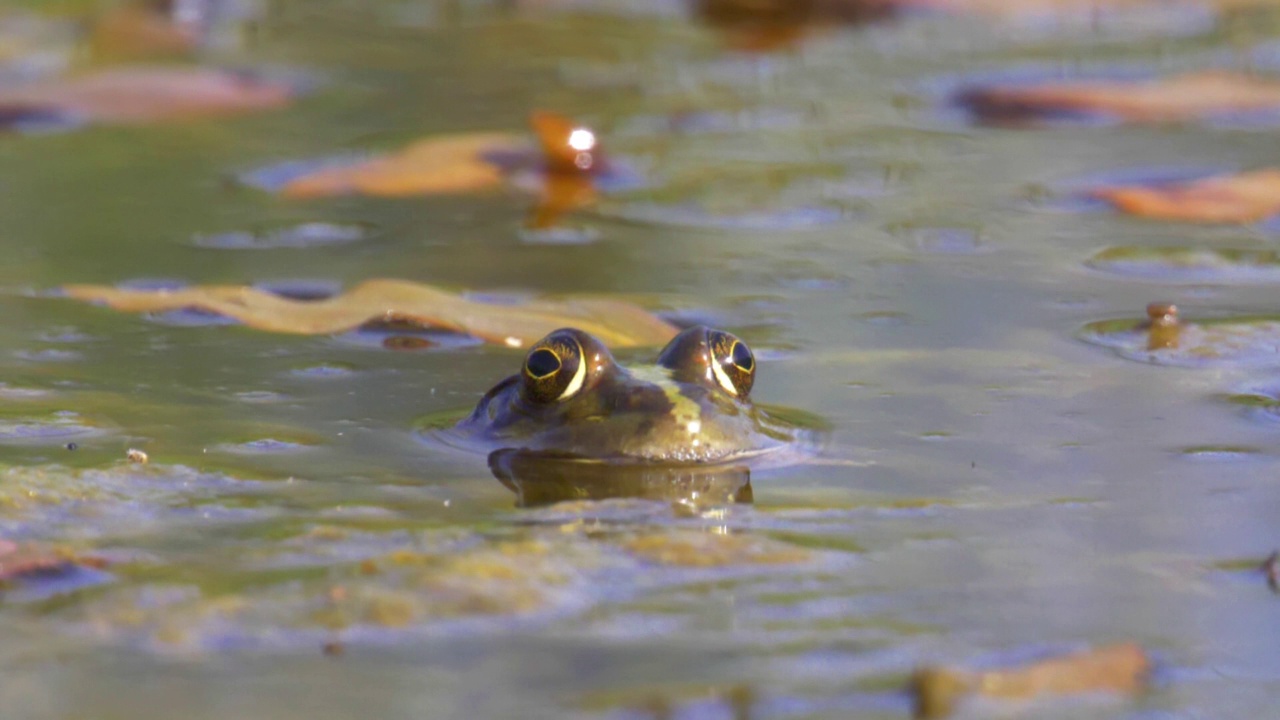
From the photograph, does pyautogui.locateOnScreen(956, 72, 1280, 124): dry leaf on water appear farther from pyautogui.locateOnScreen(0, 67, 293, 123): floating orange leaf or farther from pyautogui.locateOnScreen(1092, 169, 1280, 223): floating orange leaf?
pyautogui.locateOnScreen(0, 67, 293, 123): floating orange leaf

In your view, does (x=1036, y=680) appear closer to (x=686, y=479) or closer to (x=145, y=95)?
(x=686, y=479)

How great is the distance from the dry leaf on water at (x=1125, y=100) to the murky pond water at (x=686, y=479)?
13cm

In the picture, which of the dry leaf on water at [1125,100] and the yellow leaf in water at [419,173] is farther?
the dry leaf on water at [1125,100]

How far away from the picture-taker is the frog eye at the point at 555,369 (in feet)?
11.0

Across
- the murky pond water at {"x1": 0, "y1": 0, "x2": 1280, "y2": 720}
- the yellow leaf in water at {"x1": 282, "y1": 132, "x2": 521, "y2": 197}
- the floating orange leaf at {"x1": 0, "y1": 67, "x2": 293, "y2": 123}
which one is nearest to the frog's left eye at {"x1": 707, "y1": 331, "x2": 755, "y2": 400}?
the murky pond water at {"x1": 0, "y1": 0, "x2": 1280, "y2": 720}

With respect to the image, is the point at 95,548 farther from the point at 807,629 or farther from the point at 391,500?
the point at 807,629

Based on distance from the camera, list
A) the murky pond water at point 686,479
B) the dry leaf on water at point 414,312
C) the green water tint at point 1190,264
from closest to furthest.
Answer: the murky pond water at point 686,479 < the dry leaf on water at point 414,312 < the green water tint at point 1190,264

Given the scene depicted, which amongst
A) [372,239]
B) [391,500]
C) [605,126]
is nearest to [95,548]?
[391,500]

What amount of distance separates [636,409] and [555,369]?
17 cm

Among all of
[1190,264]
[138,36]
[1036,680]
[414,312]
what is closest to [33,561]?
[1036,680]

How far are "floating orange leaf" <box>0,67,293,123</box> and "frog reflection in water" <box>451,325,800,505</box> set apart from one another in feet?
12.0

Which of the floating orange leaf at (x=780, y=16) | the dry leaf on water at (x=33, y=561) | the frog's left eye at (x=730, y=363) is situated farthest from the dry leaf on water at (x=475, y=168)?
the dry leaf on water at (x=33, y=561)

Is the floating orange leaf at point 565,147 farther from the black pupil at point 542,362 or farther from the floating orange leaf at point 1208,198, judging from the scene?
the black pupil at point 542,362

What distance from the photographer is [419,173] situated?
18.8 ft
